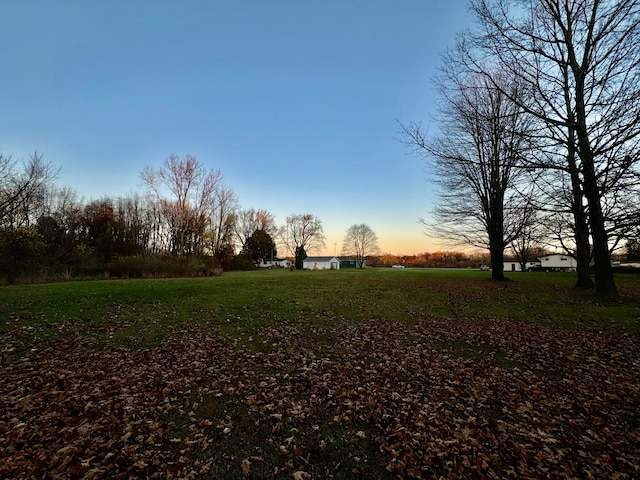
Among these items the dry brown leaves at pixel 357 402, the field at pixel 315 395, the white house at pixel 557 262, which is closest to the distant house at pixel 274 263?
the white house at pixel 557 262

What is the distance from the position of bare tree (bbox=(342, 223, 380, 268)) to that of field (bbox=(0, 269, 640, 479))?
71699 millimetres

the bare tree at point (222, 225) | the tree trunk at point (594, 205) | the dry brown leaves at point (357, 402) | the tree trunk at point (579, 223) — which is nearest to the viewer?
the dry brown leaves at point (357, 402)

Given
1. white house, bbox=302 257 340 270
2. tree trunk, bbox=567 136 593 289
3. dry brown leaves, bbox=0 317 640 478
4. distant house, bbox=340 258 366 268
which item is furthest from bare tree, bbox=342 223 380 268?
dry brown leaves, bbox=0 317 640 478

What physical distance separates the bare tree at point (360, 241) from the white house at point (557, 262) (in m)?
38.1

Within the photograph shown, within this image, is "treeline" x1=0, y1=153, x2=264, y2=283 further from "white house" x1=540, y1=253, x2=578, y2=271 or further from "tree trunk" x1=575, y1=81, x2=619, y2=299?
"white house" x1=540, y1=253, x2=578, y2=271

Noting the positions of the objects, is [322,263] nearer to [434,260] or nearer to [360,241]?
[360,241]

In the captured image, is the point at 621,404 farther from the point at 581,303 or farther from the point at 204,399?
the point at 581,303

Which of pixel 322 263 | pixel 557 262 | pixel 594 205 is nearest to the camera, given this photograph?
pixel 594 205

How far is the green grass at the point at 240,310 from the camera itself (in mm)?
8508

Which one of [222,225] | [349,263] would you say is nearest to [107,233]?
[222,225]

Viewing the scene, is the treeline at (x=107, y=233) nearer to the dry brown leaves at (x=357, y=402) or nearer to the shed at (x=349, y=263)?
the dry brown leaves at (x=357, y=402)

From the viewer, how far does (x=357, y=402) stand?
16.3 feet

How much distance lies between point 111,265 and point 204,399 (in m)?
23.3

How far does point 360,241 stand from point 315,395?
7802 cm
